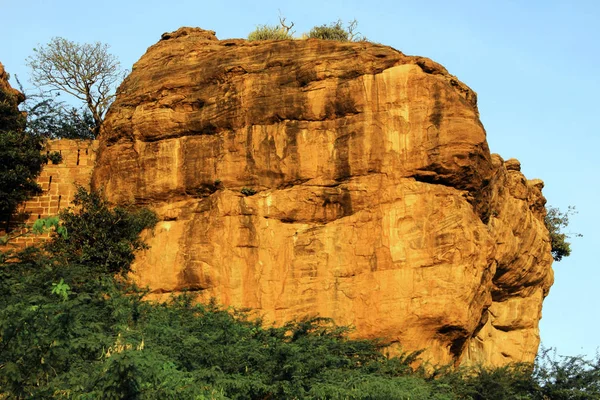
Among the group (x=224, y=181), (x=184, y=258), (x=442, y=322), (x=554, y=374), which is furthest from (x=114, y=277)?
(x=554, y=374)

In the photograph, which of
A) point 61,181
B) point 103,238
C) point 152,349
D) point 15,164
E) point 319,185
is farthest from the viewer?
point 61,181

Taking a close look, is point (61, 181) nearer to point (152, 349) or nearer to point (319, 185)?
point (319, 185)

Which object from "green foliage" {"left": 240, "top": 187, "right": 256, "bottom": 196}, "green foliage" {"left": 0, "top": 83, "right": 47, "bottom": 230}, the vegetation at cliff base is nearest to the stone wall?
"green foliage" {"left": 0, "top": 83, "right": 47, "bottom": 230}

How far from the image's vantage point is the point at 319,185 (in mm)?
22625

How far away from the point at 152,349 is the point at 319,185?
5.56 metres

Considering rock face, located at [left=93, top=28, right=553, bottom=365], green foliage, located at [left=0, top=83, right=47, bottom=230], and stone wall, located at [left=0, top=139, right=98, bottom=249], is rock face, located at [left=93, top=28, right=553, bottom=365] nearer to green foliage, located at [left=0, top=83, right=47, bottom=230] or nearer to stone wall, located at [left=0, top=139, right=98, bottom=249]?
stone wall, located at [left=0, top=139, right=98, bottom=249]

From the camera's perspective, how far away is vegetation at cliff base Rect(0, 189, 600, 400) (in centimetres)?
1509

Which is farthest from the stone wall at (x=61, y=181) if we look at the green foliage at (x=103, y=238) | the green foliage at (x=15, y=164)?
the green foliage at (x=103, y=238)

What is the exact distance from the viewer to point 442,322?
69.5 feet

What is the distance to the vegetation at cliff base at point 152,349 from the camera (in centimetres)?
1509

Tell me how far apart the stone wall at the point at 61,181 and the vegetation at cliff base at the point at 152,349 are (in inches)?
32.7

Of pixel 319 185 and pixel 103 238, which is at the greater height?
pixel 319 185

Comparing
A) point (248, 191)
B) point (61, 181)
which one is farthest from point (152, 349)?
point (61, 181)

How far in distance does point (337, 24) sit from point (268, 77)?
537cm
